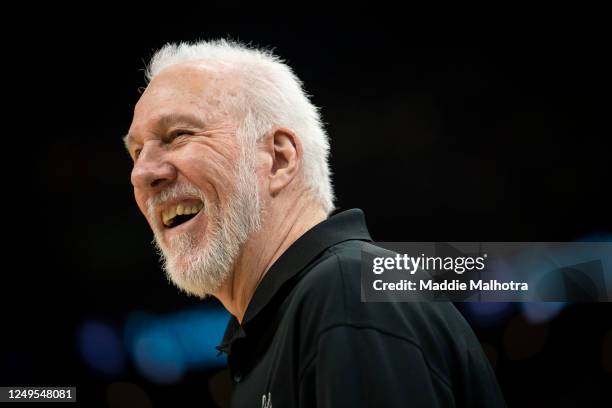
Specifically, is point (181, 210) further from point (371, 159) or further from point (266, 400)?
point (371, 159)

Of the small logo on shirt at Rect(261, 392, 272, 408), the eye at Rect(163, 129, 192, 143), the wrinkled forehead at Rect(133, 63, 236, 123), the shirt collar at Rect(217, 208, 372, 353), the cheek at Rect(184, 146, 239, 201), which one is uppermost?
the wrinkled forehead at Rect(133, 63, 236, 123)

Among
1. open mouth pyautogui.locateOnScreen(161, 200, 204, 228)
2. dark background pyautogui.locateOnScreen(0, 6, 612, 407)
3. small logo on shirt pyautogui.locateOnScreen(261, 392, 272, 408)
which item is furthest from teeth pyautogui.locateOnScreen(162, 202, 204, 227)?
dark background pyautogui.locateOnScreen(0, 6, 612, 407)

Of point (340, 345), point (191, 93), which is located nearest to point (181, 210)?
point (191, 93)

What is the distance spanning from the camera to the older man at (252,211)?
1.35 metres

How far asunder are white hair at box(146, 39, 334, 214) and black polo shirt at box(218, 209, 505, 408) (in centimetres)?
19

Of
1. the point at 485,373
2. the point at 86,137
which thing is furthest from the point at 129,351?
the point at 485,373

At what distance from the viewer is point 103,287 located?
2689mm

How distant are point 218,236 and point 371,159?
1.04 metres

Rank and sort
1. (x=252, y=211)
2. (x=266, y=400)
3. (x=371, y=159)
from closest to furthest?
(x=266, y=400) → (x=252, y=211) → (x=371, y=159)

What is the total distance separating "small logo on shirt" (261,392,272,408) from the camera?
132cm

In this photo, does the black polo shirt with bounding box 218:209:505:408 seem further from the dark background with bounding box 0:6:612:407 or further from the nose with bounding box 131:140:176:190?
the dark background with bounding box 0:6:612:407

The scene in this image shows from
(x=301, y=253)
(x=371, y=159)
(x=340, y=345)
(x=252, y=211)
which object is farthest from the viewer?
(x=371, y=159)

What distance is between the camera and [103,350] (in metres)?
2.60

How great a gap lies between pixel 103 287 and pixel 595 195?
1.60 metres
